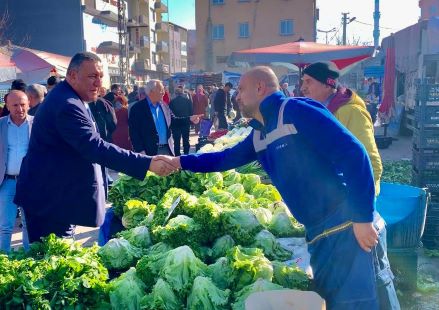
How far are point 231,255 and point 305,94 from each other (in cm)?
168

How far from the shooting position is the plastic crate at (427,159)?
18.9 feet

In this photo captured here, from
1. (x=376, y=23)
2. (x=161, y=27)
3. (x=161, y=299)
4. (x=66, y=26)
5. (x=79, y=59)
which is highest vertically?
(x=161, y=27)

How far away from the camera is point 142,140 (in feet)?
22.1

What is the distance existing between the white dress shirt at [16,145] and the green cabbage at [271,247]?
3025 millimetres

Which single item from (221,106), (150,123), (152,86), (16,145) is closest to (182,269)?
(16,145)

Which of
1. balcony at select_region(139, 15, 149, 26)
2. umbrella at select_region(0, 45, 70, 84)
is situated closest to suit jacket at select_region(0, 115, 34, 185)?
umbrella at select_region(0, 45, 70, 84)

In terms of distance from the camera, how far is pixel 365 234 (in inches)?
91.7

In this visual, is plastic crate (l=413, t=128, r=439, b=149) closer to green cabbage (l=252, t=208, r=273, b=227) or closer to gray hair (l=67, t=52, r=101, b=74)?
green cabbage (l=252, t=208, r=273, b=227)

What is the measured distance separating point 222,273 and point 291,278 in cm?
42

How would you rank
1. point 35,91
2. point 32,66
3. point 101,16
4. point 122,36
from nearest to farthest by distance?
point 35,91 → point 32,66 → point 122,36 → point 101,16

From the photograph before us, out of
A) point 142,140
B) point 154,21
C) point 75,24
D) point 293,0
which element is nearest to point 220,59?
point 293,0

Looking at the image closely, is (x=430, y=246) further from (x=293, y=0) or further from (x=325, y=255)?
(x=293, y=0)

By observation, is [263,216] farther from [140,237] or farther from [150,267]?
[150,267]

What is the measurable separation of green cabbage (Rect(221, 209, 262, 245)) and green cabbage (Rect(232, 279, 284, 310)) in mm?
689
